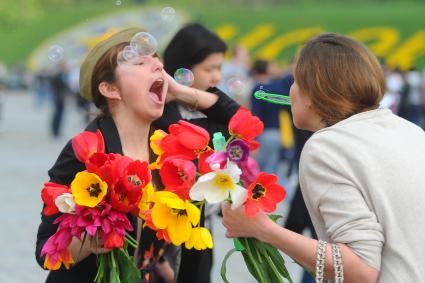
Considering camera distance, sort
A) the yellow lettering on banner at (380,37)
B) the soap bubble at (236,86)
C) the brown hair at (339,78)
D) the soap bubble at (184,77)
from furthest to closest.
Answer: the yellow lettering on banner at (380,37) < the soap bubble at (236,86) < the soap bubble at (184,77) < the brown hair at (339,78)

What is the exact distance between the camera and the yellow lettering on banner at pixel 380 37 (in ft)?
134

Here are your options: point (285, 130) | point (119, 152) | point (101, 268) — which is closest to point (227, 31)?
point (285, 130)

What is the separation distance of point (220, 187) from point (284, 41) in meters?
42.2

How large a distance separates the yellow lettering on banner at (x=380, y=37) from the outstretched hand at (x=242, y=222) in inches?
1549

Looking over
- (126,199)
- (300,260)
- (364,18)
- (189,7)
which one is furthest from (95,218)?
(189,7)

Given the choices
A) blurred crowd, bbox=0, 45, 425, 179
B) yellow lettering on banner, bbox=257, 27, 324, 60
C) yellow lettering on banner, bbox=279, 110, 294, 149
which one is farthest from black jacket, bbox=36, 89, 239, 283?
yellow lettering on banner, bbox=257, 27, 324, 60

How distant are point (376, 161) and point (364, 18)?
4283 cm

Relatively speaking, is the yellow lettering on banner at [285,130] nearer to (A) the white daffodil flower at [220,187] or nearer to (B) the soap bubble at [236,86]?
(B) the soap bubble at [236,86]

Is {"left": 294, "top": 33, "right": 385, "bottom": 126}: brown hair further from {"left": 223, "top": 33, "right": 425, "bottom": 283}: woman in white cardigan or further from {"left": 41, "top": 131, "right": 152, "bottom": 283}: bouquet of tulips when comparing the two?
{"left": 41, "top": 131, "right": 152, "bottom": 283}: bouquet of tulips

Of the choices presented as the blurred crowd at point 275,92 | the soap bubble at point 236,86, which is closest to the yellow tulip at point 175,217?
the blurred crowd at point 275,92

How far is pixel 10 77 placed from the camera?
43.9m

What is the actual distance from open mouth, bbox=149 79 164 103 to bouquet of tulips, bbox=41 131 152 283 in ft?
1.53

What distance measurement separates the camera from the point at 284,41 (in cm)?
4378

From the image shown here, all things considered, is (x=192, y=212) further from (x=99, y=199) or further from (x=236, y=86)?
(x=236, y=86)
